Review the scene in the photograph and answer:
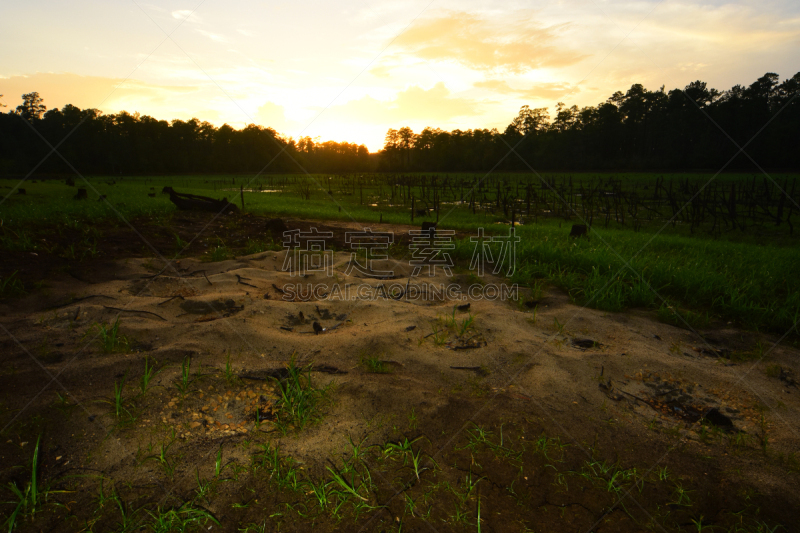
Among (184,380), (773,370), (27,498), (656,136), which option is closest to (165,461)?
(27,498)

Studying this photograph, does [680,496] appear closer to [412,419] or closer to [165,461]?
[412,419]

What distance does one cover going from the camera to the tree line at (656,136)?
129 ft

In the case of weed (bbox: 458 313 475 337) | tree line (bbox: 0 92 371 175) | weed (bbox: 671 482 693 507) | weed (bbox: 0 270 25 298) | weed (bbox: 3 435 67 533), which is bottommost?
weed (bbox: 671 482 693 507)

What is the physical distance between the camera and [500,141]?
221 feet

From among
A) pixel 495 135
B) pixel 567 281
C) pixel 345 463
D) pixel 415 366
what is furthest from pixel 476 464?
pixel 495 135

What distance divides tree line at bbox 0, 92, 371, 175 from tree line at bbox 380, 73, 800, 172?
1826 cm

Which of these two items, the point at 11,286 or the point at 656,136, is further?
the point at 656,136

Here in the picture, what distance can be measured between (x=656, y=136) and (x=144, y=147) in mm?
76723

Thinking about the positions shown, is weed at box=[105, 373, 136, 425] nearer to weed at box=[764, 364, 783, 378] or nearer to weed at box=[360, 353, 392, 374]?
weed at box=[360, 353, 392, 374]

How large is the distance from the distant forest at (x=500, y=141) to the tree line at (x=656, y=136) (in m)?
0.14

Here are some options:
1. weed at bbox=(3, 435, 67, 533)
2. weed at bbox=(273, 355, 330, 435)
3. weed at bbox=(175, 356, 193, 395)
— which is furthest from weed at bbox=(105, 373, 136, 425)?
weed at bbox=(273, 355, 330, 435)

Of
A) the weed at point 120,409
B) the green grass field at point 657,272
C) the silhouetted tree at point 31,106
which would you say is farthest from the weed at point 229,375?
the silhouetted tree at point 31,106

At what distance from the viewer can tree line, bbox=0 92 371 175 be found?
45375mm

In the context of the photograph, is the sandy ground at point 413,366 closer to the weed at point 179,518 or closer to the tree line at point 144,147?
the weed at point 179,518
